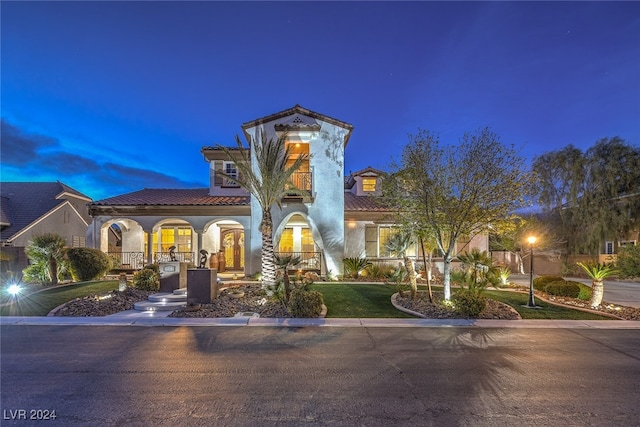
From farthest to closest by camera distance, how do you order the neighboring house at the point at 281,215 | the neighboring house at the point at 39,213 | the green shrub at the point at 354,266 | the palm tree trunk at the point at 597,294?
the neighboring house at the point at 39,213
the neighboring house at the point at 281,215
the green shrub at the point at 354,266
the palm tree trunk at the point at 597,294

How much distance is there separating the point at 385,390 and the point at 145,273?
35.7ft

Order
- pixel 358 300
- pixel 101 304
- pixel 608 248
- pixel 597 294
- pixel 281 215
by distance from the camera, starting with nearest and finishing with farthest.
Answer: pixel 101 304 < pixel 597 294 < pixel 358 300 < pixel 281 215 < pixel 608 248

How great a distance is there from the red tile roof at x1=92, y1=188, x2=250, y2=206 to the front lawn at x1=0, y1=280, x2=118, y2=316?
5331mm

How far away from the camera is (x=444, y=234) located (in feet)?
37.2

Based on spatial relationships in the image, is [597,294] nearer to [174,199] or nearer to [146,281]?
[146,281]

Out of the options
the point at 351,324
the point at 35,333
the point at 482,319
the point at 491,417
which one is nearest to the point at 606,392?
the point at 491,417

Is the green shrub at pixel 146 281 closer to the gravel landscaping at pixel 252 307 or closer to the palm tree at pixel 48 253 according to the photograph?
the gravel landscaping at pixel 252 307

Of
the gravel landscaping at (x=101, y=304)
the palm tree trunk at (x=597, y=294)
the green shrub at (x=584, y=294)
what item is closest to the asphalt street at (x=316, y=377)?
the gravel landscaping at (x=101, y=304)

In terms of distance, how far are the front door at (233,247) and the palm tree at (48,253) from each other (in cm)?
818

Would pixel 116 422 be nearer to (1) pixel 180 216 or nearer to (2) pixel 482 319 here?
(2) pixel 482 319

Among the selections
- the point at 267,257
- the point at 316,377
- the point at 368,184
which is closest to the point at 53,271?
the point at 267,257

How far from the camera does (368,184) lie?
20359 mm

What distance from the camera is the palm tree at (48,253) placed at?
1328cm

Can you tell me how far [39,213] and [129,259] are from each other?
403 inches
